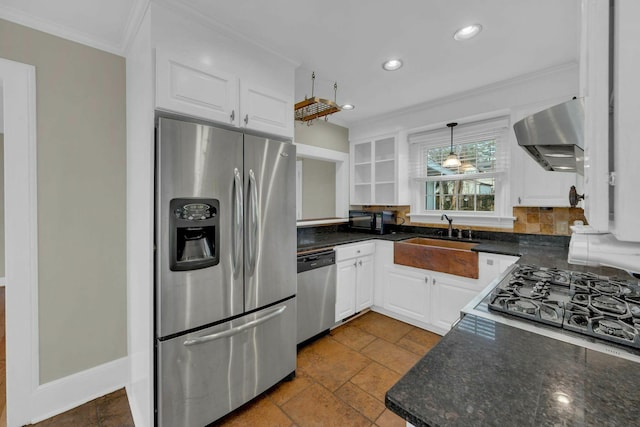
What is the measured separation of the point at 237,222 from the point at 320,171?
2.21 meters

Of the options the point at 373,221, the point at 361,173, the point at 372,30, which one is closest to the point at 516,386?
the point at 372,30

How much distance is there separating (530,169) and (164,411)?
334 cm

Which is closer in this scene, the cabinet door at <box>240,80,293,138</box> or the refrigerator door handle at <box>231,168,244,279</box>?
the refrigerator door handle at <box>231,168,244,279</box>

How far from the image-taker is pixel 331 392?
196 centimetres

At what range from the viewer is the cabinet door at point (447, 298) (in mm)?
2566

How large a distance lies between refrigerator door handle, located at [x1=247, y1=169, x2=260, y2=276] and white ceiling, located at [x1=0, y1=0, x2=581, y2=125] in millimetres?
972

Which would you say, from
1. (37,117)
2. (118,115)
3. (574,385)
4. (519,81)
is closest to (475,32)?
(519,81)

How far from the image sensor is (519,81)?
8.39 feet

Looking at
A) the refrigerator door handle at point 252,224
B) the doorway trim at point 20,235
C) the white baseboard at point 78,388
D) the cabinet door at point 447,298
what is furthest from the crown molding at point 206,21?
the cabinet door at point 447,298

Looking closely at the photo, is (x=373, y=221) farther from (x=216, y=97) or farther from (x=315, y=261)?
(x=216, y=97)

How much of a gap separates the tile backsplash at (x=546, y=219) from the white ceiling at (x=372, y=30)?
1.28 m

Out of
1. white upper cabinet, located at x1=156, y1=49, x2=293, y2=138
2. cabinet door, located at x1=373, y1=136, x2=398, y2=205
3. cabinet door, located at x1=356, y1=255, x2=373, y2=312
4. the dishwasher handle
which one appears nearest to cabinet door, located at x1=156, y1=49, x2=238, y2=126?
white upper cabinet, located at x1=156, y1=49, x2=293, y2=138

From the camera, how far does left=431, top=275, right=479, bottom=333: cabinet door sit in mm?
2566

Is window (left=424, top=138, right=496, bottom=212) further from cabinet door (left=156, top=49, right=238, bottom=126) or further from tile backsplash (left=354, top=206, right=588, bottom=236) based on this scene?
cabinet door (left=156, top=49, right=238, bottom=126)
